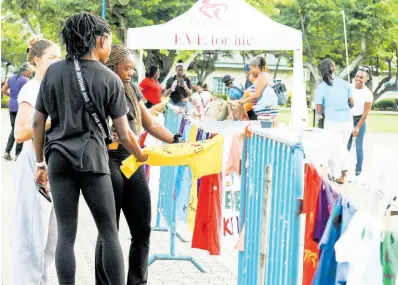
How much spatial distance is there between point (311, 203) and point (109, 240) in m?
1.64

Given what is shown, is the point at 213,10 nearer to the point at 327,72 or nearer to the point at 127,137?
the point at 327,72

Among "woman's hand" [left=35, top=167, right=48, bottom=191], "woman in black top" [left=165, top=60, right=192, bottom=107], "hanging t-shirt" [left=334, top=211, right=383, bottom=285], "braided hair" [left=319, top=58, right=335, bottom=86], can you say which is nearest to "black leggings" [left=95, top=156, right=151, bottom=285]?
"woman's hand" [left=35, top=167, right=48, bottom=191]

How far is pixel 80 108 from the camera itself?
5.46m

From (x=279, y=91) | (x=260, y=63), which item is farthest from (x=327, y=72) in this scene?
(x=279, y=91)

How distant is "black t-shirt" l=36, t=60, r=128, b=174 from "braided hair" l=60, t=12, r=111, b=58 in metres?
0.07

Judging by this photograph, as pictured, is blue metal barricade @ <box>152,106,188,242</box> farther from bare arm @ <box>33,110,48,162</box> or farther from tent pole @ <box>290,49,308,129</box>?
tent pole @ <box>290,49,308,129</box>

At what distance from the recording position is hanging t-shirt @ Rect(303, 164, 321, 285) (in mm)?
4328

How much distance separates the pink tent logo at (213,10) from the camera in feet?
56.9

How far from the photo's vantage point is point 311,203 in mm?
4363

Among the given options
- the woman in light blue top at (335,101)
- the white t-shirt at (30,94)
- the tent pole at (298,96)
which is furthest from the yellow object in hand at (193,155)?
the tent pole at (298,96)

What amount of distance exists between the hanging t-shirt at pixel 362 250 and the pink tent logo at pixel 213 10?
550 inches

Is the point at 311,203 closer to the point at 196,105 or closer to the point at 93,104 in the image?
the point at 93,104

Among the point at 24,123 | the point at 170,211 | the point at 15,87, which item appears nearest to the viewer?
the point at 24,123

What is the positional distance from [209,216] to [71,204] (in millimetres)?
2201
